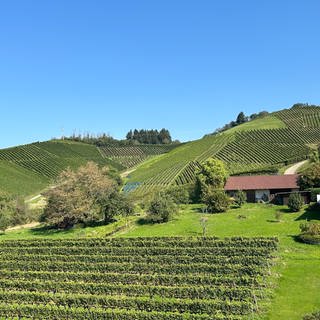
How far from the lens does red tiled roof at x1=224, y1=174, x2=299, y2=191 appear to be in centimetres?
6412

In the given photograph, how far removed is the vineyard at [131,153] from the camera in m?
155

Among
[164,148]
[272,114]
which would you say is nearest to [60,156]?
[164,148]

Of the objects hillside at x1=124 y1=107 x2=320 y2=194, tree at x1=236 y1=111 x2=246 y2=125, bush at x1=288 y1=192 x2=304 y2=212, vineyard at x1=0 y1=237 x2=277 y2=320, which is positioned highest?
tree at x1=236 y1=111 x2=246 y2=125

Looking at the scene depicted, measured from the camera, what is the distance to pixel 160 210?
56.3 meters

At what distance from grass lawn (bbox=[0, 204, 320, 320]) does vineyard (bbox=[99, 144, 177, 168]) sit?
8934 centimetres

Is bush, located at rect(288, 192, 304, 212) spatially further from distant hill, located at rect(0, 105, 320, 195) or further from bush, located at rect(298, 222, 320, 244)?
distant hill, located at rect(0, 105, 320, 195)

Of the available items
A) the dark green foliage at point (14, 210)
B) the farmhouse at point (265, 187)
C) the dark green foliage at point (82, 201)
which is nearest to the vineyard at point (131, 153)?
the dark green foliage at point (14, 210)

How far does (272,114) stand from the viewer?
522ft

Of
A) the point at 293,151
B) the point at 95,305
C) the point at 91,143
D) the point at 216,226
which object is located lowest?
the point at 95,305

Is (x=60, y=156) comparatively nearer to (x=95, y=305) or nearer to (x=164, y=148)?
(x=164, y=148)

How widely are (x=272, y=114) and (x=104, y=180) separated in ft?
360

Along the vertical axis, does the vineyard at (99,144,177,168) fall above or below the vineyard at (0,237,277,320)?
above

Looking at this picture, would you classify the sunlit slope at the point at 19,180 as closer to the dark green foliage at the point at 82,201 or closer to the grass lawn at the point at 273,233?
the dark green foliage at the point at 82,201

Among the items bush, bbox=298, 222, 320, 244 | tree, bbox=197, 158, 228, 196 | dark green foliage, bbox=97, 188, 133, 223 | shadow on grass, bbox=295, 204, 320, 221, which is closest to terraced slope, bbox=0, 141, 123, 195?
dark green foliage, bbox=97, 188, 133, 223
